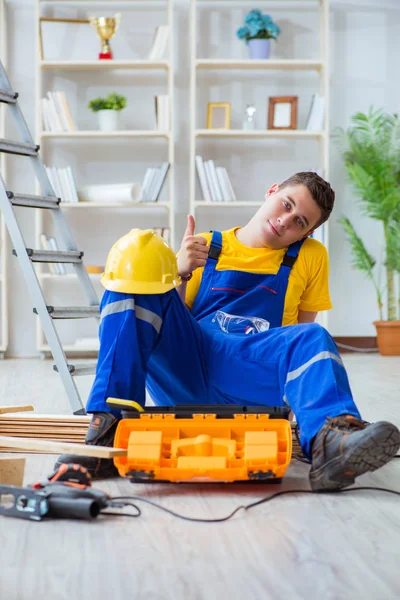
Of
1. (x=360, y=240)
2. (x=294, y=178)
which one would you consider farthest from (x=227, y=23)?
(x=294, y=178)

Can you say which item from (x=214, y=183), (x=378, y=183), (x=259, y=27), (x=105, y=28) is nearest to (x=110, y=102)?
(x=105, y=28)

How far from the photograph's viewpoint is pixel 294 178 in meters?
2.07

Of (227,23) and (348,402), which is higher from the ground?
(227,23)

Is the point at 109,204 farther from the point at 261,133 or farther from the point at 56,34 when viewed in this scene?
the point at 56,34

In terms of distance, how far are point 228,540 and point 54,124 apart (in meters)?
4.09

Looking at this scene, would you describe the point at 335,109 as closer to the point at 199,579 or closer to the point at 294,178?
the point at 294,178

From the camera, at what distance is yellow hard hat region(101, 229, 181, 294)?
1.70 meters

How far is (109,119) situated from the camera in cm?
501

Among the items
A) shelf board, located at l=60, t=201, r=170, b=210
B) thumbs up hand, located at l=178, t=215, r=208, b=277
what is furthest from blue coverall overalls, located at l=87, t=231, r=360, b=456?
shelf board, located at l=60, t=201, r=170, b=210

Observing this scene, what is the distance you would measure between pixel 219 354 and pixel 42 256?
1142 millimetres

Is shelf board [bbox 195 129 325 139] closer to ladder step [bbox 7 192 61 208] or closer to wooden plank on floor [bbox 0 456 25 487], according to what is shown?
ladder step [bbox 7 192 61 208]

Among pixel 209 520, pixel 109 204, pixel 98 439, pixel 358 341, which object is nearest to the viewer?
pixel 209 520

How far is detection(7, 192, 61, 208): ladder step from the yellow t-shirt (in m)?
0.91

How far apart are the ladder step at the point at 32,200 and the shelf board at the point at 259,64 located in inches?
92.9
